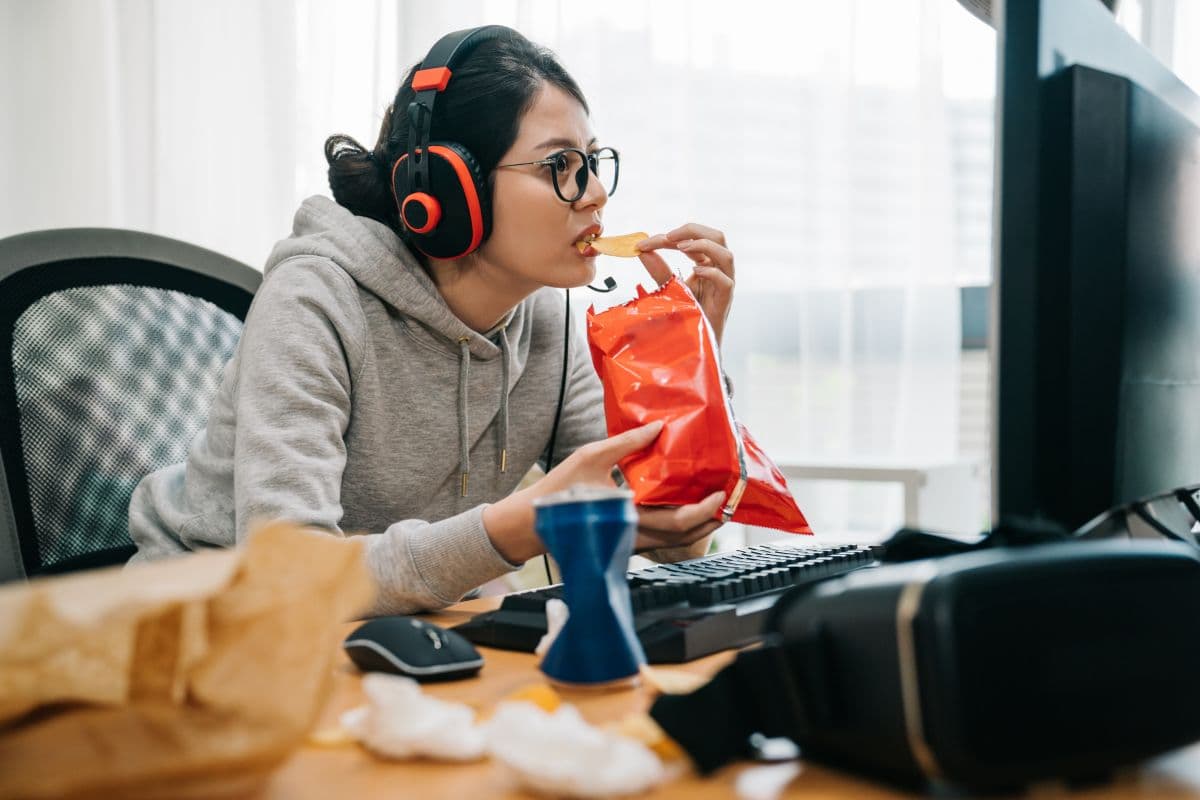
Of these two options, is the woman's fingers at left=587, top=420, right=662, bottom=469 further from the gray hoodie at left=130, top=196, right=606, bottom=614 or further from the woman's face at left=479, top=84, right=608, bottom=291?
the woman's face at left=479, top=84, right=608, bottom=291

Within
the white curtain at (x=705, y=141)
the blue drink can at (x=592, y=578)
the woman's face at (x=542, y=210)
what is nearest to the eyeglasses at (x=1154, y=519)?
the blue drink can at (x=592, y=578)

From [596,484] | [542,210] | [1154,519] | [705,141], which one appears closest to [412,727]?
[596,484]

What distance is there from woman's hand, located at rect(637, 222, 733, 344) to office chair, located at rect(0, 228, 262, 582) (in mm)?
512

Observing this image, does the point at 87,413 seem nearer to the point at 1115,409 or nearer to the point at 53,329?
the point at 53,329

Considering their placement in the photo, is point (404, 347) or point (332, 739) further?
point (404, 347)

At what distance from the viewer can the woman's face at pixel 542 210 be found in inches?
49.2

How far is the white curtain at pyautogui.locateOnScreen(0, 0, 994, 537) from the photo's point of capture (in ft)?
6.47

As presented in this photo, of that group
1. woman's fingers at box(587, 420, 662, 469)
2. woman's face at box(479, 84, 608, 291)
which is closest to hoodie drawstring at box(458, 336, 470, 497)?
woman's face at box(479, 84, 608, 291)

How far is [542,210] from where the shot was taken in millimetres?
1257

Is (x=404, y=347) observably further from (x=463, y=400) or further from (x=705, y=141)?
(x=705, y=141)

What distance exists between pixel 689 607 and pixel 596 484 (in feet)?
0.57

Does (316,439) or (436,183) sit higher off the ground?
(436,183)

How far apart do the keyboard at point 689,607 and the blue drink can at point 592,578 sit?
0.23 ft

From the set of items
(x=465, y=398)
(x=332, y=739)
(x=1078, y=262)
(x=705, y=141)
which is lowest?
(x=332, y=739)
